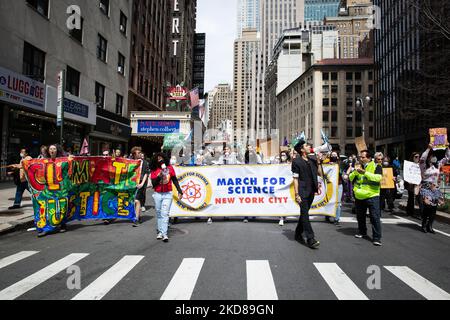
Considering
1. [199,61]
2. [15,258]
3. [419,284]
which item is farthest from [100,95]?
[199,61]

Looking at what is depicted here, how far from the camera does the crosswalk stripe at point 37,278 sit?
12.0ft

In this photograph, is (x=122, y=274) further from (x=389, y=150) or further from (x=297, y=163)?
(x=389, y=150)

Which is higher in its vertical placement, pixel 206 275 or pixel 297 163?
pixel 297 163

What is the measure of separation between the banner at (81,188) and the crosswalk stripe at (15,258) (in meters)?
1.58

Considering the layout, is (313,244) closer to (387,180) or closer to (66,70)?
(387,180)

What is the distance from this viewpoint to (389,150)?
170 feet

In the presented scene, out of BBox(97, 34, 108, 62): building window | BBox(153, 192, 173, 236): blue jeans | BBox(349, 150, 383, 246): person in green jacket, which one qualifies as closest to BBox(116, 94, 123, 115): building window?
BBox(97, 34, 108, 62): building window

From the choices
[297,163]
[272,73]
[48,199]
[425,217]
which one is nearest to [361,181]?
[297,163]

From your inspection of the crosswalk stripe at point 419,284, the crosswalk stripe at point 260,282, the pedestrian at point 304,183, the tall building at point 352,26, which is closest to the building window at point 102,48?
the pedestrian at point 304,183

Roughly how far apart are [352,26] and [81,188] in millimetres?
157484

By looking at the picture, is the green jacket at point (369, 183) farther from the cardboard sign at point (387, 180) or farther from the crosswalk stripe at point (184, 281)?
the cardboard sign at point (387, 180)

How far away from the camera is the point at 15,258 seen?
512 centimetres

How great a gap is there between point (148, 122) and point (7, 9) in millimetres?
17705
